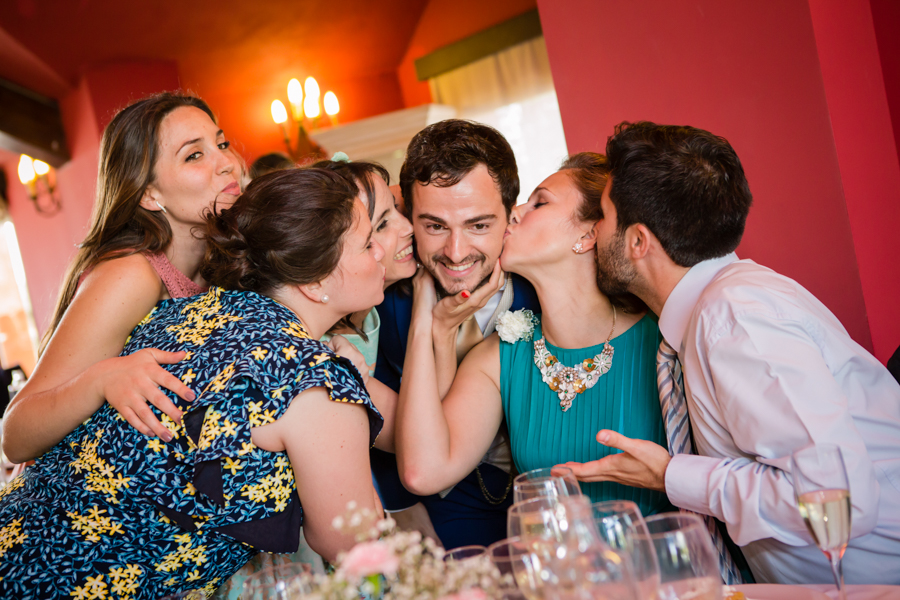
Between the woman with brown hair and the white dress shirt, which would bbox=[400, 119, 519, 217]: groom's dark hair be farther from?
the white dress shirt

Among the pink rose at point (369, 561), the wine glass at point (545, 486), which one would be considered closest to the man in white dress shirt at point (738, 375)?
the wine glass at point (545, 486)

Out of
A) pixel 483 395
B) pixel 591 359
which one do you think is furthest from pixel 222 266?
Answer: pixel 591 359

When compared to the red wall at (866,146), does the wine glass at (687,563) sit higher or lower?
lower

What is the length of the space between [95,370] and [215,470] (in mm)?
415

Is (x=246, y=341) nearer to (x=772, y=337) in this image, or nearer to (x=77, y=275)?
(x=77, y=275)

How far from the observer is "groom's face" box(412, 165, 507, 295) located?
7.40 ft

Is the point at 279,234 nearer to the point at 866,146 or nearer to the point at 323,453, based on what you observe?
the point at 323,453

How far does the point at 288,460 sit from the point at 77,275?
984 mm

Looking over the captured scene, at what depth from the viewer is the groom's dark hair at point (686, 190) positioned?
1674mm

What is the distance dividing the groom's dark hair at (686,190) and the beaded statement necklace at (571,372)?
44 cm

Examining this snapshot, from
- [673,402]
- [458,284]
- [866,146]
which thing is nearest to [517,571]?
[673,402]

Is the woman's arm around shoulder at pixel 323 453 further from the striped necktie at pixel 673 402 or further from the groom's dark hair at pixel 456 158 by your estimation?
the groom's dark hair at pixel 456 158

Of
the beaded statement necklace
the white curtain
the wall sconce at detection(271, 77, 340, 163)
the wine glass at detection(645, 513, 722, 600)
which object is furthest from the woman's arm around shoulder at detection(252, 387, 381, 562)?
the white curtain

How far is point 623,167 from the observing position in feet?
5.94
